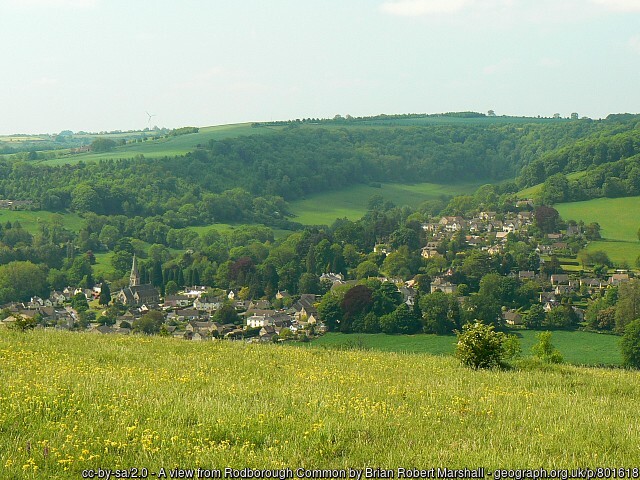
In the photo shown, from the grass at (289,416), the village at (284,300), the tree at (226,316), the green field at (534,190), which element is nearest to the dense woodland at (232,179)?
the green field at (534,190)

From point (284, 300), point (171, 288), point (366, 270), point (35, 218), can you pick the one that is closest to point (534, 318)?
point (284, 300)

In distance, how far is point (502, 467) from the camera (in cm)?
939

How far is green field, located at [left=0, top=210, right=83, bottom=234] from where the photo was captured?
119 m

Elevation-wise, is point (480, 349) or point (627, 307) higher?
point (480, 349)

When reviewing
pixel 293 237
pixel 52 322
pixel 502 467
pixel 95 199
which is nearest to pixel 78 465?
pixel 502 467

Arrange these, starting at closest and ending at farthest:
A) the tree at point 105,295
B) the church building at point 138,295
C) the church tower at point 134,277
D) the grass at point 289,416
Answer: the grass at point 289,416 < the church building at point 138,295 < the tree at point 105,295 < the church tower at point 134,277

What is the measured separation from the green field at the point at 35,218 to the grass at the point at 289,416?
10696 cm

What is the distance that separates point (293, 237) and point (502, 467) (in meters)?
100

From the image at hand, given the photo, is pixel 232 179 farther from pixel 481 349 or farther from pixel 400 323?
pixel 481 349

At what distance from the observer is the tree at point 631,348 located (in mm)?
42125

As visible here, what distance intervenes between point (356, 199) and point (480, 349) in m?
151

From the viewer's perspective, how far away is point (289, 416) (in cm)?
1135

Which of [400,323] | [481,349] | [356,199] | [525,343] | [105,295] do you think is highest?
[481,349]

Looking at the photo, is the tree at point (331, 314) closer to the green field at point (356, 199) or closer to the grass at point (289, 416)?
the grass at point (289, 416)
